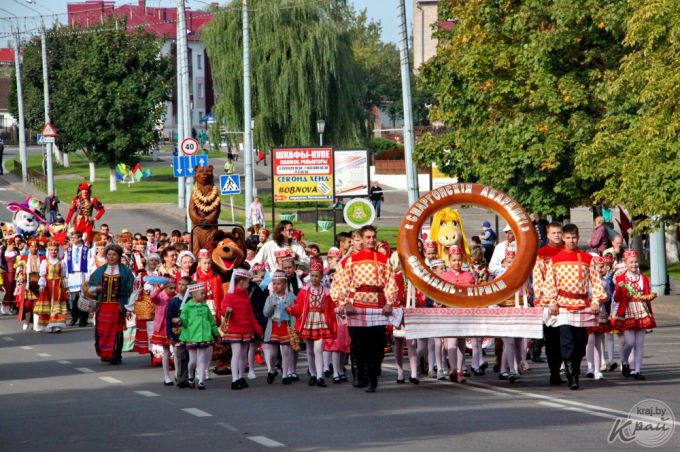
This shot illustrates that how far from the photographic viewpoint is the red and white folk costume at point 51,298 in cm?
2608

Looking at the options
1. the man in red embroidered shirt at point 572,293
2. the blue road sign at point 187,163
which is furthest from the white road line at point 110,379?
the blue road sign at point 187,163

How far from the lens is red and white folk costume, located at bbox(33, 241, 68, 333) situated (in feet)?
85.6

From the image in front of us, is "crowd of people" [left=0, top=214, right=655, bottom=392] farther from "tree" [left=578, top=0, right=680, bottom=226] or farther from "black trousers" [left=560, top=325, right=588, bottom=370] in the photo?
"tree" [left=578, top=0, right=680, bottom=226]

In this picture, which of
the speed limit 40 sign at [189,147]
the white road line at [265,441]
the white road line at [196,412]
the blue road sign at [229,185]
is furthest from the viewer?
the blue road sign at [229,185]

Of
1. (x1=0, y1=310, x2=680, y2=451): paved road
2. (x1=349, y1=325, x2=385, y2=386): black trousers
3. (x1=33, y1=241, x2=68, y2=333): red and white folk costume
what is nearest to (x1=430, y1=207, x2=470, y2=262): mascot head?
(x1=0, y1=310, x2=680, y2=451): paved road

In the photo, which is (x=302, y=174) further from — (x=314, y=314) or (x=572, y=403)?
(x=572, y=403)

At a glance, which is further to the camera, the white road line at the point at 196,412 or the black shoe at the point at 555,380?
the black shoe at the point at 555,380

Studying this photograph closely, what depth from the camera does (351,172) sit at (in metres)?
36.6

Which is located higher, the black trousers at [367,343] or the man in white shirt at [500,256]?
the man in white shirt at [500,256]

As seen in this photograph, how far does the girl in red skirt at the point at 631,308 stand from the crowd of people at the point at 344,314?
0.01m

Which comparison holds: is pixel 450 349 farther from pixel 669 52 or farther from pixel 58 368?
pixel 669 52

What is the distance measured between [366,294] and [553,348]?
2.13 metres

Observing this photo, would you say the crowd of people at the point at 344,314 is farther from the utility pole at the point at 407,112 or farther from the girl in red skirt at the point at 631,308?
the utility pole at the point at 407,112

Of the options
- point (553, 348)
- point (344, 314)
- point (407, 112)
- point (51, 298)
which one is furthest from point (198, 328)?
point (407, 112)
